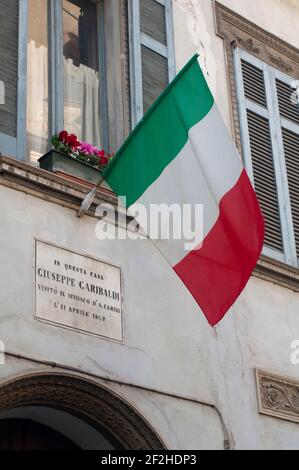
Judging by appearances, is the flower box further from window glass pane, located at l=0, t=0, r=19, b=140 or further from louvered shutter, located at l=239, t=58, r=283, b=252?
louvered shutter, located at l=239, t=58, r=283, b=252

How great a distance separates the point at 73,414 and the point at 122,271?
1.04 metres

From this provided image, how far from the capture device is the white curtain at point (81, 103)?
8719 mm

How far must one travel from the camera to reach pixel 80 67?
9.00m

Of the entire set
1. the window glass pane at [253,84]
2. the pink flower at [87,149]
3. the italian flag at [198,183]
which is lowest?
the italian flag at [198,183]

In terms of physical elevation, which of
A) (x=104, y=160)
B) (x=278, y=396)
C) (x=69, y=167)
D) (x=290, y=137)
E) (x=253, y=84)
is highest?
(x=253, y=84)

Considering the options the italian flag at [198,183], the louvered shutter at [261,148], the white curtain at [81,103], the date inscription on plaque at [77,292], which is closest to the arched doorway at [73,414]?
the date inscription on plaque at [77,292]

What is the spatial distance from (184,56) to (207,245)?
8.77 ft

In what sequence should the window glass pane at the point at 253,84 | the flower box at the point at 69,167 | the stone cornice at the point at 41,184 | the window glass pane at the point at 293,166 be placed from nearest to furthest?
the stone cornice at the point at 41,184 → the flower box at the point at 69,167 → the window glass pane at the point at 293,166 → the window glass pane at the point at 253,84

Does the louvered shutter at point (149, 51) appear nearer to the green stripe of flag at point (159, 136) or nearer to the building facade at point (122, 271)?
the building facade at point (122, 271)

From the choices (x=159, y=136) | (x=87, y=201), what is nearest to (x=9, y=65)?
(x=87, y=201)

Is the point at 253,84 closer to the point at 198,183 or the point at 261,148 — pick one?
the point at 261,148

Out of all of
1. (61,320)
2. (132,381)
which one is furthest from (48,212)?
(132,381)

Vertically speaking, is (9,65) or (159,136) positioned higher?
(9,65)

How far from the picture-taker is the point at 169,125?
7.61 metres
